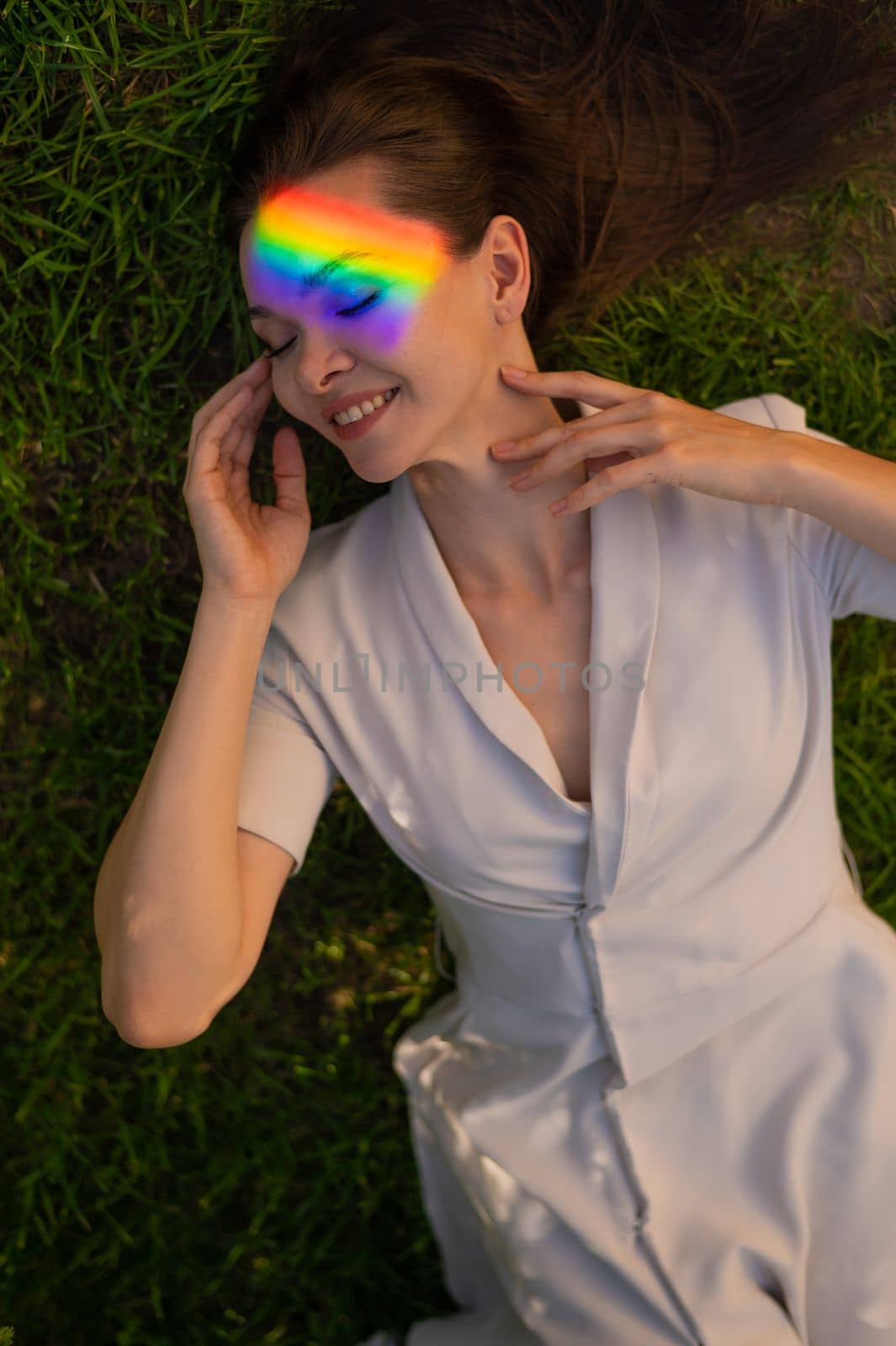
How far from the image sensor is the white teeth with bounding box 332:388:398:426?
56.7 inches

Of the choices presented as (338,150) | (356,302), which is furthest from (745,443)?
(338,150)

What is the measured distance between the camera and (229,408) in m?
1.60

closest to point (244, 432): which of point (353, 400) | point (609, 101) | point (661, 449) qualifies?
point (353, 400)

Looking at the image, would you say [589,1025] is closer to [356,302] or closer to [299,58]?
[356,302]

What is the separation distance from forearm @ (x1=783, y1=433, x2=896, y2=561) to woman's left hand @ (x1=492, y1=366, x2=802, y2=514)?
0.02 meters

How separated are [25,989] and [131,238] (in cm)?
146

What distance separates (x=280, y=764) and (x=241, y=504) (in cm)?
40

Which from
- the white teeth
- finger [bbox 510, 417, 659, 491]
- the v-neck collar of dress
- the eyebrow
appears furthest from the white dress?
the eyebrow

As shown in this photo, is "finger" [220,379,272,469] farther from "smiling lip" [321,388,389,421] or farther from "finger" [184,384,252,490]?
"smiling lip" [321,388,389,421]

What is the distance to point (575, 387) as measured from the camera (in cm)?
152

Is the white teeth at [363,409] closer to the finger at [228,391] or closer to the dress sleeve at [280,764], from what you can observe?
the finger at [228,391]

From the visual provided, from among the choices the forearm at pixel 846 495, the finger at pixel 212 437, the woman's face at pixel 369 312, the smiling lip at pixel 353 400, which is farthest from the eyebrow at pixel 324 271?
the forearm at pixel 846 495

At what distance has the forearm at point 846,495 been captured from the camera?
57.7 inches

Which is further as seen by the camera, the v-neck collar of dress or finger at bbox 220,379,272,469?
finger at bbox 220,379,272,469
